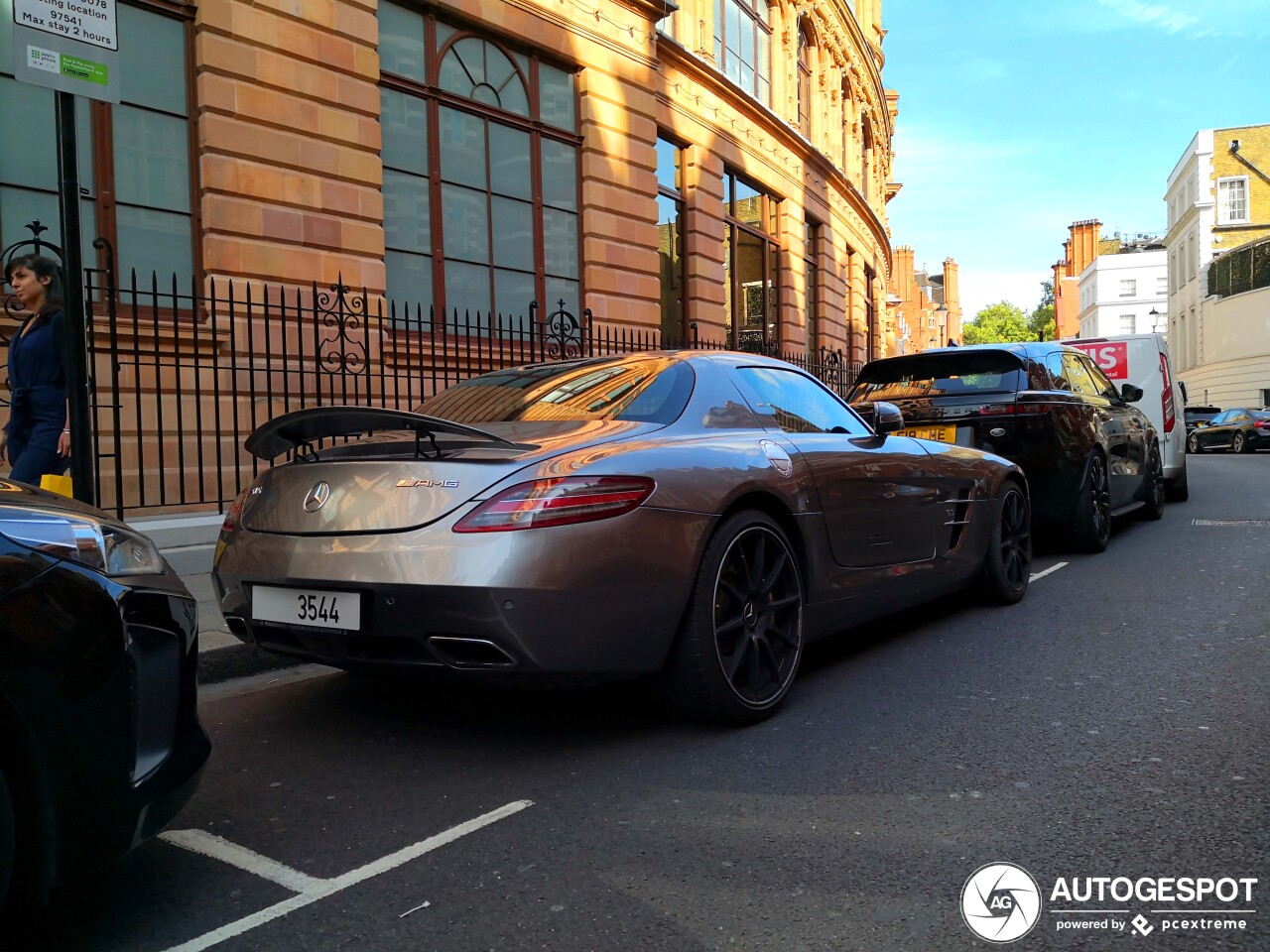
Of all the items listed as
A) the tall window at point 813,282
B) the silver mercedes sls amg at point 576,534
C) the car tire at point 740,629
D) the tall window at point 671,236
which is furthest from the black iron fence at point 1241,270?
the car tire at point 740,629

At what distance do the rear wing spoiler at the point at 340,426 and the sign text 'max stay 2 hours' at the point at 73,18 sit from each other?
1.95m

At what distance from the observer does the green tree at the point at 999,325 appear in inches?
4281

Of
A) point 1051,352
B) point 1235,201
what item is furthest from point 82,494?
point 1235,201

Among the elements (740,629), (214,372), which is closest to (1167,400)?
(740,629)

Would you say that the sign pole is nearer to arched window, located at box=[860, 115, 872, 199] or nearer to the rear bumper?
the rear bumper

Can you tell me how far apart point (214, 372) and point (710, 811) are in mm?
→ 5798

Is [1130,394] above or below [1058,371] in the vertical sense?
below

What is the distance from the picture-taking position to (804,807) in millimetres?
2963

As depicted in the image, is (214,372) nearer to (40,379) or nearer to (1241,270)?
(40,379)

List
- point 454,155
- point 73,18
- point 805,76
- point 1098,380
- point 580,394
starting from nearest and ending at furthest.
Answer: point 580,394 < point 73,18 < point 1098,380 < point 454,155 < point 805,76

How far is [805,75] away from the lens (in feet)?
77.6

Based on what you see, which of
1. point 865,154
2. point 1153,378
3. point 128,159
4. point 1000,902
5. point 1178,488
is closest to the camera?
point 1000,902

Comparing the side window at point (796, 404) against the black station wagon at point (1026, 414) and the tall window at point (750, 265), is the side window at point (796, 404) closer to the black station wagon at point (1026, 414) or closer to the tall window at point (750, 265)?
the black station wagon at point (1026, 414)

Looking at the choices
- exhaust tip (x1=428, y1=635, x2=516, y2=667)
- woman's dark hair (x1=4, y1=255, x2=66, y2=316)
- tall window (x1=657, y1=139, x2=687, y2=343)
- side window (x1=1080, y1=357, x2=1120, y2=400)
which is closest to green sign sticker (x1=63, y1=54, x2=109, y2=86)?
woman's dark hair (x1=4, y1=255, x2=66, y2=316)
